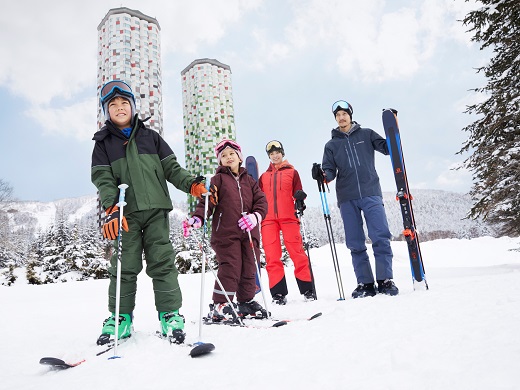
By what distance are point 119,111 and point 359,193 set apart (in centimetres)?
263

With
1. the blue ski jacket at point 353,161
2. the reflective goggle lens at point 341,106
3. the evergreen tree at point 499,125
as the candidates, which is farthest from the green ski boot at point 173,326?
the evergreen tree at point 499,125

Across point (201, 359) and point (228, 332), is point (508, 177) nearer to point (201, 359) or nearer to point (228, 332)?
point (228, 332)

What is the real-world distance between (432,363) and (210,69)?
25723 millimetres

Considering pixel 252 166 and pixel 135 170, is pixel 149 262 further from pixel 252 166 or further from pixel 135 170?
pixel 252 166

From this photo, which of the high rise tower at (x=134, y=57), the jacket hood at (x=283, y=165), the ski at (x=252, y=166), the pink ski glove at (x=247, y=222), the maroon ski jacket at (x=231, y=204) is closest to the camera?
the pink ski glove at (x=247, y=222)

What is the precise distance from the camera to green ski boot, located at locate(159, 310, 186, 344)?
2422 millimetres

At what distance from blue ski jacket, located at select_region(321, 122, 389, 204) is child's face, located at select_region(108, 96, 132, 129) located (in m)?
2.39

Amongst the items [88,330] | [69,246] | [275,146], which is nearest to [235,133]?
[69,246]

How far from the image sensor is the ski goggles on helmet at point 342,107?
4.36m

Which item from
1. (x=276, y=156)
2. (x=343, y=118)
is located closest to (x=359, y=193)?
(x=343, y=118)

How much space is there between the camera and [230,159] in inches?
151

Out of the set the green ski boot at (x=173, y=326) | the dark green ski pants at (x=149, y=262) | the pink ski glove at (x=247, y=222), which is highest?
the pink ski glove at (x=247, y=222)

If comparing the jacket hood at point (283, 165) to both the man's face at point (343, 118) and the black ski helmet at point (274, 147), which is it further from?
the man's face at point (343, 118)

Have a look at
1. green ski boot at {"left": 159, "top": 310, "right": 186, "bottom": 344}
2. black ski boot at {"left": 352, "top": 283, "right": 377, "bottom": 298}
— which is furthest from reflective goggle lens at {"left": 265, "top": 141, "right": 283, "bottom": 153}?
green ski boot at {"left": 159, "top": 310, "right": 186, "bottom": 344}
